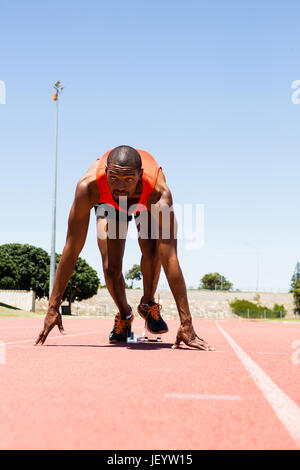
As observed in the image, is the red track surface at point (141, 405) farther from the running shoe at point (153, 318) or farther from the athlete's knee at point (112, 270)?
the athlete's knee at point (112, 270)

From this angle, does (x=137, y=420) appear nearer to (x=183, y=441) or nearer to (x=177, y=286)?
(x=183, y=441)

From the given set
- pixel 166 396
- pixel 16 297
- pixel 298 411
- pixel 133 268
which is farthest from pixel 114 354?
pixel 133 268

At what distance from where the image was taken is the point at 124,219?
5703mm

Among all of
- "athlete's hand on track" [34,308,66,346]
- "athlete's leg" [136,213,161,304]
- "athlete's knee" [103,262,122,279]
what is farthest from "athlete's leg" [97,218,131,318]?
"athlete's hand on track" [34,308,66,346]

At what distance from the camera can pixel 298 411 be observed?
2.00m

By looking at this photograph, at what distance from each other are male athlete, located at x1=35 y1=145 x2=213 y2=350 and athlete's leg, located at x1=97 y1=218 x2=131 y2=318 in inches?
0.4

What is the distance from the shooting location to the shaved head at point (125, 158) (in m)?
4.39

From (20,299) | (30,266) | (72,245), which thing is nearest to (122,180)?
(72,245)

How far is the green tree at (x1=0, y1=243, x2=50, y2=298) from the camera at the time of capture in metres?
56.3

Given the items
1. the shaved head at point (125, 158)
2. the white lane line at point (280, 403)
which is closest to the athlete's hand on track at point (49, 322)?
the shaved head at point (125, 158)

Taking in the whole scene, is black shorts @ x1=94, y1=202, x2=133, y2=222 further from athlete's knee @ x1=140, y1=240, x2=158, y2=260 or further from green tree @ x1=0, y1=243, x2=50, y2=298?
green tree @ x1=0, y1=243, x2=50, y2=298

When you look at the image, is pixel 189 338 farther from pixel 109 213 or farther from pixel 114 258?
pixel 109 213

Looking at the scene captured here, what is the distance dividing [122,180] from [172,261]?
859 millimetres

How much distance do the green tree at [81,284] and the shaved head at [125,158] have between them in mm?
52259
